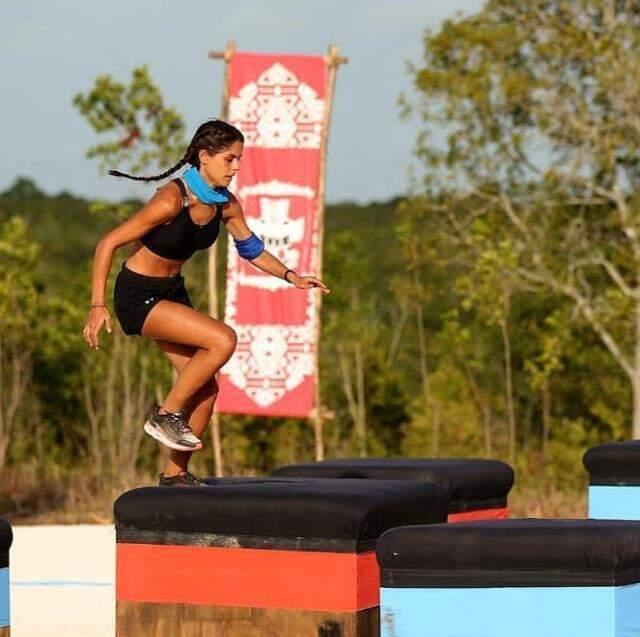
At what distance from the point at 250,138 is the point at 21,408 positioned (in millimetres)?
4739

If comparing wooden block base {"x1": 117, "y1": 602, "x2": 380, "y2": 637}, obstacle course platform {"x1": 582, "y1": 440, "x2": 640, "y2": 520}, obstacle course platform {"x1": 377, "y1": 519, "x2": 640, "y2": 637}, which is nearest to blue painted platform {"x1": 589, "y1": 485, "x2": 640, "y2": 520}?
obstacle course platform {"x1": 582, "y1": 440, "x2": 640, "y2": 520}

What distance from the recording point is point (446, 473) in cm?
790

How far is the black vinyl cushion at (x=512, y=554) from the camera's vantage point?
17.4ft

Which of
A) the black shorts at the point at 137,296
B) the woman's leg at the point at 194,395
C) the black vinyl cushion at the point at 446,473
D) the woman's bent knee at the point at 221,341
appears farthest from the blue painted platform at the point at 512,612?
the black vinyl cushion at the point at 446,473

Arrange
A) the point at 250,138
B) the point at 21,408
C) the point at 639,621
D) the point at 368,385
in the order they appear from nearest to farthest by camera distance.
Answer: the point at 639,621 → the point at 250,138 → the point at 21,408 → the point at 368,385

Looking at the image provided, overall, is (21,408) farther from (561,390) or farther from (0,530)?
(0,530)

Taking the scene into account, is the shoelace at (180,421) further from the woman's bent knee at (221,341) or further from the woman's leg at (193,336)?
the woman's bent knee at (221,341)

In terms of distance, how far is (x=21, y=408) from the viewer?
17141mm

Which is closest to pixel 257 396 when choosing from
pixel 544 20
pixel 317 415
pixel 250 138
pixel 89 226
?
pixel 317 415

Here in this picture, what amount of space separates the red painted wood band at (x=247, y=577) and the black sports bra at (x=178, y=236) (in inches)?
42.4

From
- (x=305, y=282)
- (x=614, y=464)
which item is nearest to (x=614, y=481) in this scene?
(x=614, y=464)

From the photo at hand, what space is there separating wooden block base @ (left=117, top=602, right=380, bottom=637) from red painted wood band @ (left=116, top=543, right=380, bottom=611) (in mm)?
22

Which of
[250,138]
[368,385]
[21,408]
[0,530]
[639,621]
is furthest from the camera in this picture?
[368,385]

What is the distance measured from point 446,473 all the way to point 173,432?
170cm
